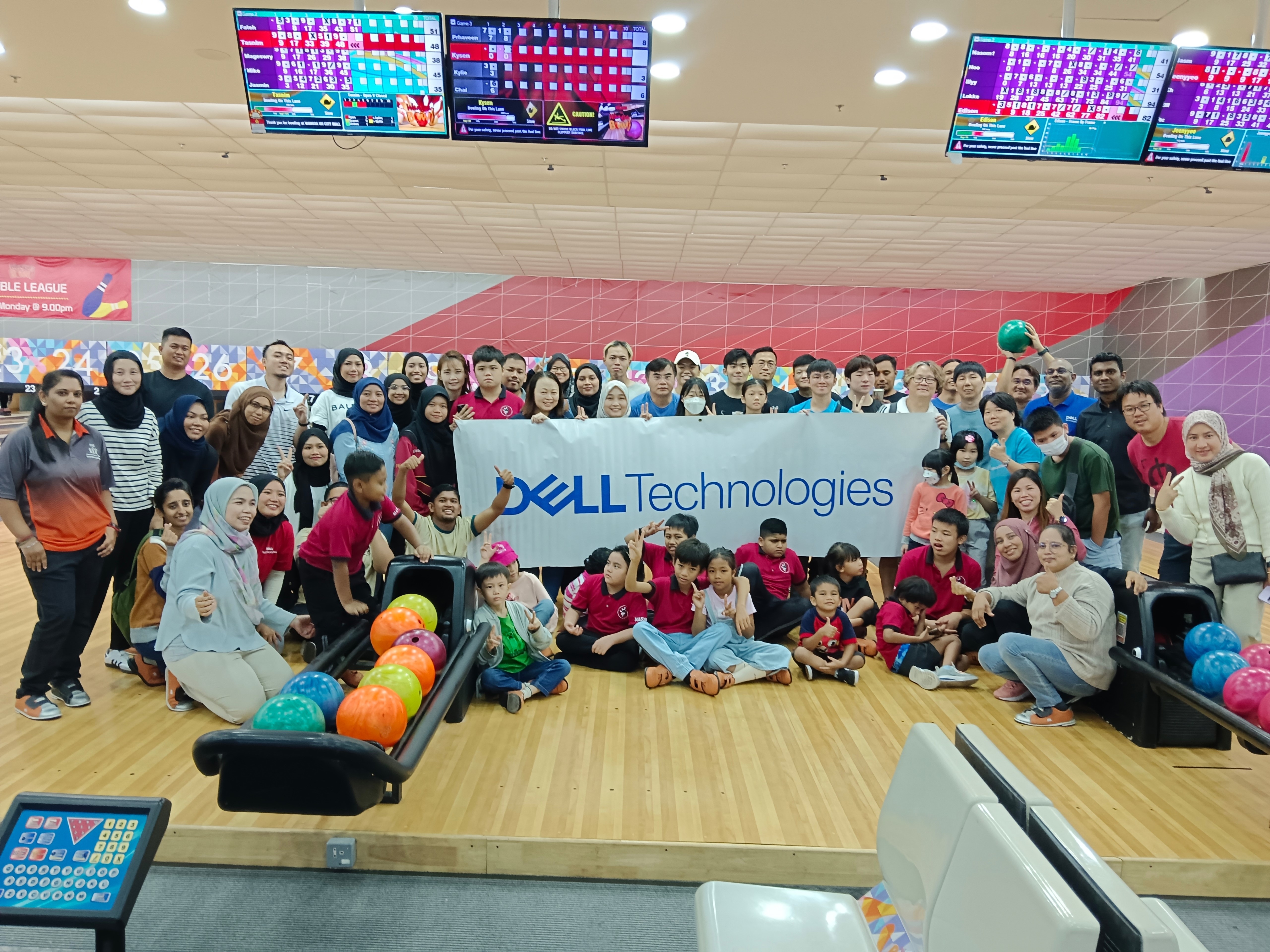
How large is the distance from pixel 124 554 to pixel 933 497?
163 inches

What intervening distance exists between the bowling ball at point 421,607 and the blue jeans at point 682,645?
3.34ft

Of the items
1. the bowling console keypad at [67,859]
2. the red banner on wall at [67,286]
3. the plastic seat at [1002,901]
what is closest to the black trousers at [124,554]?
the bowling console keypad at [67,859]

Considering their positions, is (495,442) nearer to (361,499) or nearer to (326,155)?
(361,499)

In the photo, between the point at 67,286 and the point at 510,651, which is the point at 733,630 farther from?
the point at 67,286

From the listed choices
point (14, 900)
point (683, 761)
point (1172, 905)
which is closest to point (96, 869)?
point (14, 900)

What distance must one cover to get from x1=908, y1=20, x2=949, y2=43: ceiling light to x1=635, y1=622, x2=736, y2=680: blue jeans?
9.68ft

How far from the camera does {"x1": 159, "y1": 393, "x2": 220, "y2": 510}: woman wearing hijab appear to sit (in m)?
3.72

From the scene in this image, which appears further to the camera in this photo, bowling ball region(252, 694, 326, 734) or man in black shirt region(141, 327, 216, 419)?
man in black shirt region(141, 327, 216, 419)

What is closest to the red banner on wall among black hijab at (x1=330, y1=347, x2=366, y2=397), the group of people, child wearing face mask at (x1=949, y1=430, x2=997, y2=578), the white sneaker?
the group of people

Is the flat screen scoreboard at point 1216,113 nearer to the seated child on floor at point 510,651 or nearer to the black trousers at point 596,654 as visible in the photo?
the black trousers at point 596,654

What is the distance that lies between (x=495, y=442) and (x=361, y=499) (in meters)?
0.93

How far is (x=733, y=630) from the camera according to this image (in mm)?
3770

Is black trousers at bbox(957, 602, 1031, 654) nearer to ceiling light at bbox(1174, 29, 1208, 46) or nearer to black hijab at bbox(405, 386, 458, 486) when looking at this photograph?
ceiling light at bbox(1174, 29, 1208, 46)

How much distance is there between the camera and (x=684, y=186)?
619 cm
